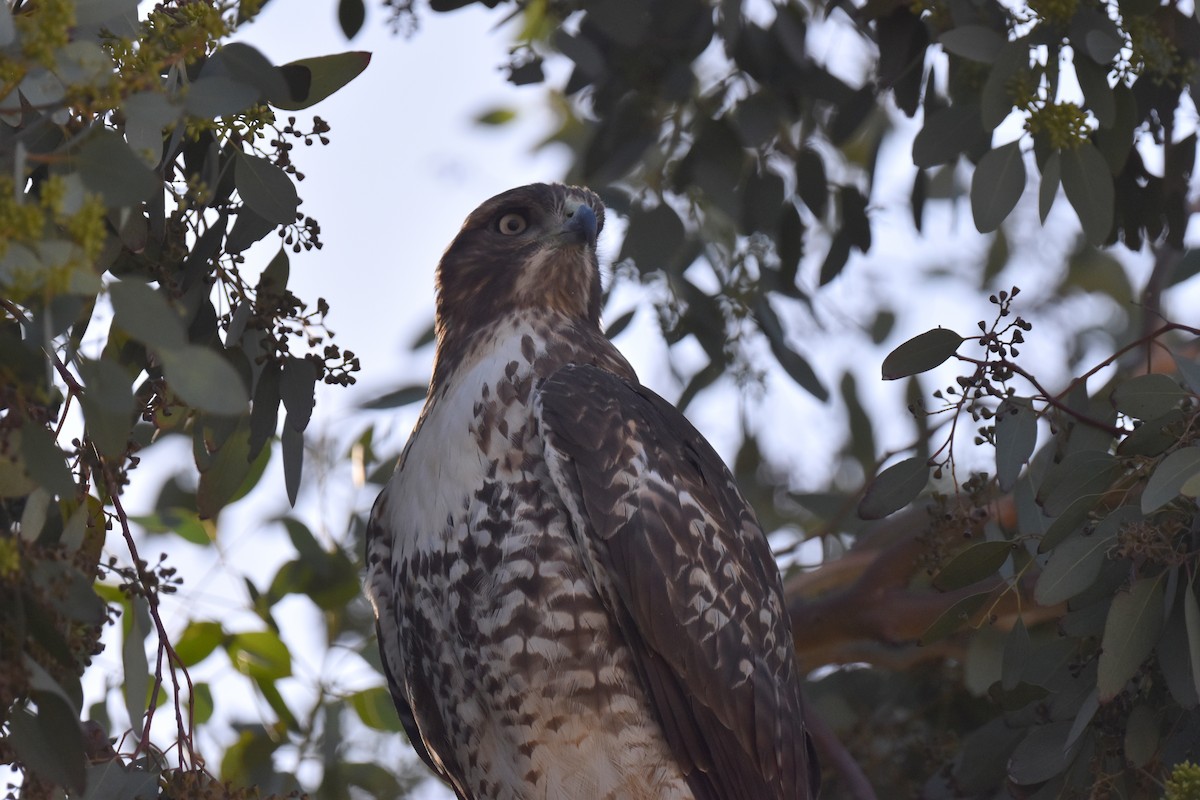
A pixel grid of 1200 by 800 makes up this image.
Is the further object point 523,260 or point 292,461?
point 523,260

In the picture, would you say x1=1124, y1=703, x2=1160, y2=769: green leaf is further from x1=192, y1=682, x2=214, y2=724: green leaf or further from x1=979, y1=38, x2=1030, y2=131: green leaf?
x1=192, y1=682, x2=214, y2=724: green leaf

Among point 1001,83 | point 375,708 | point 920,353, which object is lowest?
point 920,353

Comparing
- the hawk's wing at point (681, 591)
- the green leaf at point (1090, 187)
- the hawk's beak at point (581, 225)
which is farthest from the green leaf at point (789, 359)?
the green leaf at point (1090, 187)

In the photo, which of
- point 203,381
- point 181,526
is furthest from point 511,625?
point 181,526

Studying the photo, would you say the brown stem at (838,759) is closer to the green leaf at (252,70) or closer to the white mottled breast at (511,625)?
the white mottled breast at (511,625)

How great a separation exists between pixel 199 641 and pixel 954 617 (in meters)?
2.37

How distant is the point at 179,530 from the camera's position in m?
4.68

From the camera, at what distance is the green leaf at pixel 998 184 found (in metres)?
3.30

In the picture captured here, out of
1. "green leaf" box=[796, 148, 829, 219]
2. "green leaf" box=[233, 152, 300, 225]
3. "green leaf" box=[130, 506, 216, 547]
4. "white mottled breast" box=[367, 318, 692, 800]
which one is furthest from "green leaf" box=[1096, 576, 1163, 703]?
"green leaf" box=[130, 506, 216, 547]

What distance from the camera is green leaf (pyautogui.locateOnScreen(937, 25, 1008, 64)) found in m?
3.32

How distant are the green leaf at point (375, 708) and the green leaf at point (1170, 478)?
2.65m

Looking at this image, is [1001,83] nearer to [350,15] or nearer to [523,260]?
[523,260]

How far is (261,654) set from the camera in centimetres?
458

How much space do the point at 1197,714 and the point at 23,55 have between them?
7.90 feet
